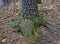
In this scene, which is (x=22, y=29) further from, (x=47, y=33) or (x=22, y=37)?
(x=47, y=33)

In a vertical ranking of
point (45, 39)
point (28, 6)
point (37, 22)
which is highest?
point (28, 6)

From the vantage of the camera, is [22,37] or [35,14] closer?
[22,37]

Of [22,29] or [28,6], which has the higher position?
[28,6]

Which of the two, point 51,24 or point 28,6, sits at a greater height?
point 28,6

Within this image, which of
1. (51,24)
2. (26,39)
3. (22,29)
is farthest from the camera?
(51,24)

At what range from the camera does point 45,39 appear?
400 centimetres

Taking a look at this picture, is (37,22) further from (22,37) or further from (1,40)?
(1,40)

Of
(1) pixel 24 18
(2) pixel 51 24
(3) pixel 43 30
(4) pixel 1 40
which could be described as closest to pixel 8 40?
(4) pixel 1 40

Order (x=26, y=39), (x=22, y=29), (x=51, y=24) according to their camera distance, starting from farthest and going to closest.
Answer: (x=51, y=24) → (x=22, y=29) → (x=26, y=39)

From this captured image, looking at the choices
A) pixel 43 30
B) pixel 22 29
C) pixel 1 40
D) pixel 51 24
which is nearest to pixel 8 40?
pixel 1 40

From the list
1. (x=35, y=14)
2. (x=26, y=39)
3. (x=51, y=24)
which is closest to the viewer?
(x=26, y=39)

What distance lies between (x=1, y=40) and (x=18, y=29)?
540 millimetres

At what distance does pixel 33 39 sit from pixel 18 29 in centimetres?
60

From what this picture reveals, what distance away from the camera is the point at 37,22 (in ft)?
14.5
